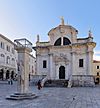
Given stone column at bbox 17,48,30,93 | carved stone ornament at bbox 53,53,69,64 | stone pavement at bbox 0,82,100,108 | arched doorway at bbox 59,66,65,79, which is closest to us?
stone pavement at bbox 0,82,100,108

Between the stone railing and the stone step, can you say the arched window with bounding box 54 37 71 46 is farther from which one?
the stone step

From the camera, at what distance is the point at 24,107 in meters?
10.2

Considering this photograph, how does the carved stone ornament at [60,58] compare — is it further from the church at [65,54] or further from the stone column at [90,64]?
the stone column at [90,64]

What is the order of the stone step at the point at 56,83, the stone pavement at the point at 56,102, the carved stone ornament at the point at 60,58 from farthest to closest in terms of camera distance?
the carved stone ornament at the point at 60,58
the stone step at the point at 56,83
the stone pavement at the point at 56,102

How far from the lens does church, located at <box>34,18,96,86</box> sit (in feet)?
→ 115

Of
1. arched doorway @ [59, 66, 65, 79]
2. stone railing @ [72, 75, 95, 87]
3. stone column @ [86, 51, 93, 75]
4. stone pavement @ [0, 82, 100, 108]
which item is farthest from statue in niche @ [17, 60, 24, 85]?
arched doorway @ [59, 66, 65, 79]

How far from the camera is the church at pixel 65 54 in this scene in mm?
34906

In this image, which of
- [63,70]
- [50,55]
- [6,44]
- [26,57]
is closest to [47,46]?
[50,55]

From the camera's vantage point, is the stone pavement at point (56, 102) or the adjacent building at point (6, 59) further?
the adjacent building at point (6, 59)

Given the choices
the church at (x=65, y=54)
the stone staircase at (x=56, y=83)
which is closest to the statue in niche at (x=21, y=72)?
the stone staircase at (x=56, y=83)

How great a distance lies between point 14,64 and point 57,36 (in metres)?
25.7

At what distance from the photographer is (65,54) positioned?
36.3m

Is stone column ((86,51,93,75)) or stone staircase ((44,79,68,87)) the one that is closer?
stone staircase ((44,79,68,87))

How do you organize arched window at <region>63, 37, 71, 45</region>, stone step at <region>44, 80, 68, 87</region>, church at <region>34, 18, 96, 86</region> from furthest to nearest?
arched window at <region>63, 37, 71, 45</region>, church at <region>34, 18, 96, 86</region>, stone step at <region>44, 80, 68, 87</region>
